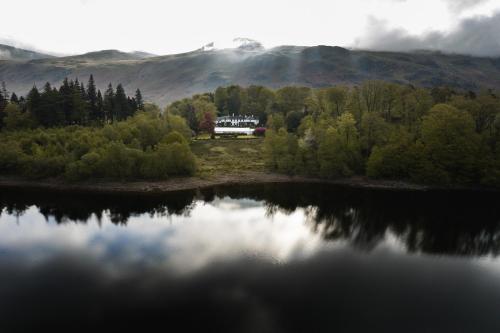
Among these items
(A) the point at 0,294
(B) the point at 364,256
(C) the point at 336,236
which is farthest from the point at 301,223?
(A) the point at 0,294

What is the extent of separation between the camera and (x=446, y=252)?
4328cm

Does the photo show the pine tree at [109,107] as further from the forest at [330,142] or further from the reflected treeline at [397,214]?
the reflected treeline at [397,214]

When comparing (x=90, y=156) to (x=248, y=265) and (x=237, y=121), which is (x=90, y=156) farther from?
(x=237, y=121)

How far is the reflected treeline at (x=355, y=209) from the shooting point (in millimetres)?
47375

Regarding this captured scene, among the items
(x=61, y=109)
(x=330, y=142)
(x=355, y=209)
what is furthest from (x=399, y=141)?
(x=61, y=109)

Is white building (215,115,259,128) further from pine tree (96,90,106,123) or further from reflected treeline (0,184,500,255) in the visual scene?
reflected treeline (0,184,500,255)

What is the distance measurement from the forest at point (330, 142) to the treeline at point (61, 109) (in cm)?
27

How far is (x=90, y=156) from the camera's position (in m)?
70.5

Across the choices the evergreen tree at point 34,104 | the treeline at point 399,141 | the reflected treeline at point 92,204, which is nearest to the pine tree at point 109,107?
the evergreen tree at point 34,104

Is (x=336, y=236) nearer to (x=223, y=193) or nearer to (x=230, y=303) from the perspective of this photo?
(x=230, y=303)

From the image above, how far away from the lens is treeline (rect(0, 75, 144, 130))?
293 ft

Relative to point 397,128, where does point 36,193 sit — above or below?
below

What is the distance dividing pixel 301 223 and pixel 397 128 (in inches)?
1659

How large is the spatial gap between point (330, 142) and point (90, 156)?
165 feet
